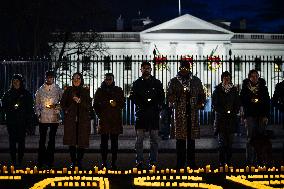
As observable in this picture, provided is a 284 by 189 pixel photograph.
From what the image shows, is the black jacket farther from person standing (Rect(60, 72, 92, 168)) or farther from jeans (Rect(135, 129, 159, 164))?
jeans (Rect(135, 129, 159, 164))

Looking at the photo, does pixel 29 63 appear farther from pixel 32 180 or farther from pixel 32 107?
pixel 32 180

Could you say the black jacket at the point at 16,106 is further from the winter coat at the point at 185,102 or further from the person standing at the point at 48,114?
the winter coat at the point at 185,102

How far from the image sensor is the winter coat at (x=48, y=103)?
34.4 feet

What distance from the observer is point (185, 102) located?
9984 millimetres

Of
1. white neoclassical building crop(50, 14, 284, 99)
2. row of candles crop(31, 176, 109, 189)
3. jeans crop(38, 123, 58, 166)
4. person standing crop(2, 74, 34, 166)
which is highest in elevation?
white neoclassical building crop(50, 14, 284, 99)

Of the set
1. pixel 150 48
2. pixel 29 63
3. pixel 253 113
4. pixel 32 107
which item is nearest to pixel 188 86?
pixel 253 113

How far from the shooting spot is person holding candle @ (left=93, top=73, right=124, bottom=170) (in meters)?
10.3

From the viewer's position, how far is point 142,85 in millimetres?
10078

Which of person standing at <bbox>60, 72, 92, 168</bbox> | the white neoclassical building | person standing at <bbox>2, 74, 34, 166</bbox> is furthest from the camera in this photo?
the white neoclassical building

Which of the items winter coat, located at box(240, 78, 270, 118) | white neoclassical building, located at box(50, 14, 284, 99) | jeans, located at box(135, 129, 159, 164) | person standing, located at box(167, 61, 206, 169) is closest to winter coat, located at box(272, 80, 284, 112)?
winter coat, located at box(240, 78, 270, 118)

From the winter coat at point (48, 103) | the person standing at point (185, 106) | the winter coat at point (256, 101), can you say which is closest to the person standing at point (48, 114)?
the winter coat at point (48, 103)

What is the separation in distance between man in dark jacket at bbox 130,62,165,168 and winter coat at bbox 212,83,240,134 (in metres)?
1.18

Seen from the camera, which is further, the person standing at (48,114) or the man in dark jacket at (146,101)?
the person standing at (48,114)

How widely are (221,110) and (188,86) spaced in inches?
39.9
